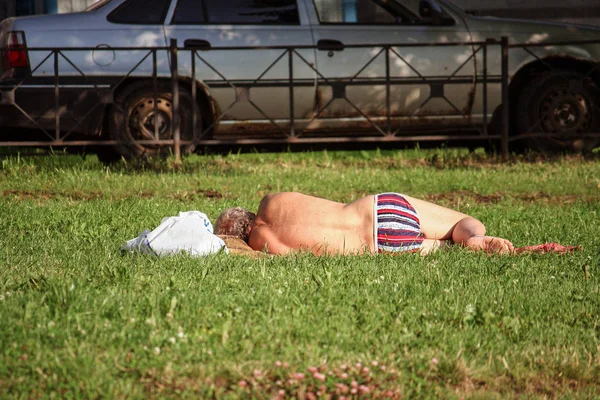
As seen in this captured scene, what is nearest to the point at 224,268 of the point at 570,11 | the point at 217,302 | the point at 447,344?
the point at 217,302

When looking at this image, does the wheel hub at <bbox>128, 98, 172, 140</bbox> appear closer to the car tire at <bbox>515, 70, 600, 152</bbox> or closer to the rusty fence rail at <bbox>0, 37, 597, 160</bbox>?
the rusty fence rail at <bbox>0, 37, 597, 160</bbox>

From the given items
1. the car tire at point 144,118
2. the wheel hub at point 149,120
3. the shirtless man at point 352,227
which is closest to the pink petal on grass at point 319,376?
the shirtless man at point 352,227

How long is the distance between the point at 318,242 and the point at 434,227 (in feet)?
2.37

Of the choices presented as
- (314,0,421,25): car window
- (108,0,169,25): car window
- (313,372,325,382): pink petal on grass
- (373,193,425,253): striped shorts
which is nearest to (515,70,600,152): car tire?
(314,0,421,25): car window

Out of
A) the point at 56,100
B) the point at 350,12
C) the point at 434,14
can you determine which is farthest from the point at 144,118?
the point at 434,14

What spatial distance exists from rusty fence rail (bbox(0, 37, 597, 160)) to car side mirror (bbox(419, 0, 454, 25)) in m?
0.34

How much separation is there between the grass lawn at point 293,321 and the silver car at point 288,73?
336 centimetres

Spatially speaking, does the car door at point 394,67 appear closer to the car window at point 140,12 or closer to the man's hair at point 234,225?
A: the car window at point 140,12

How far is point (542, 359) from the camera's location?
3.32 metres

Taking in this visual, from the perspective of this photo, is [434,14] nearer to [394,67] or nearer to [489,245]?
[394,67]

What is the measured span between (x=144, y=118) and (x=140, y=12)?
1.15 m

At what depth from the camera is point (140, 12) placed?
9617 millimetres

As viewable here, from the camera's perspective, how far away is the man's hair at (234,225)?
527cm

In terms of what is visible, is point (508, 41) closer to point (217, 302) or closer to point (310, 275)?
point (310, 275)
